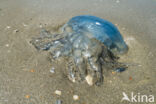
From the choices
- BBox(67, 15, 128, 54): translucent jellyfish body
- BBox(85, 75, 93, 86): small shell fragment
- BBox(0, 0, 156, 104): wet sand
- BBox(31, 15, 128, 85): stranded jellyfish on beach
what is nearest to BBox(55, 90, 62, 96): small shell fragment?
BBox(0, 0, 156, 104): wet sand

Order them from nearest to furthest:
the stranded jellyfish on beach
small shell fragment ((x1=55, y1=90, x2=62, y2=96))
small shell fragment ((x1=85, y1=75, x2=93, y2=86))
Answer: small shell fragment ((x1=55, y1=90, x2=62, y2=96)) < small shell fragment ((x1=85, y1=75, x2=93, y2=86)) < the stranded jellyfish on beach

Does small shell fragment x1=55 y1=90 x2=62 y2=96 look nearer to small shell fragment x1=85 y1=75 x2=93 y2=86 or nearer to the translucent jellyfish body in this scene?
small shell fragment x1=85 y1=75 x2=93 y2=86

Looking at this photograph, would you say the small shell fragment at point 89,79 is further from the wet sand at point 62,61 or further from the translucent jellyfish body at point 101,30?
the translucent jellyfish body at point 101,30

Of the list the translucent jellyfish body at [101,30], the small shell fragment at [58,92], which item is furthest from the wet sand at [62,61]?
the translucent jellyfish body at [101,30]

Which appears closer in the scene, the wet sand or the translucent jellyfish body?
the wet sand

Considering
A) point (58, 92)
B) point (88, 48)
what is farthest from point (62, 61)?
point (58, 92)

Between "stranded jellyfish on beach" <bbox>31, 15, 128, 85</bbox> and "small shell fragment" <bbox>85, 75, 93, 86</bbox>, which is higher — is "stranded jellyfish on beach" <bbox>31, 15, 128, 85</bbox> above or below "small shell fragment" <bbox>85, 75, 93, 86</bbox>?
above

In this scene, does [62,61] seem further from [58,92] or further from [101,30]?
[101,30]
